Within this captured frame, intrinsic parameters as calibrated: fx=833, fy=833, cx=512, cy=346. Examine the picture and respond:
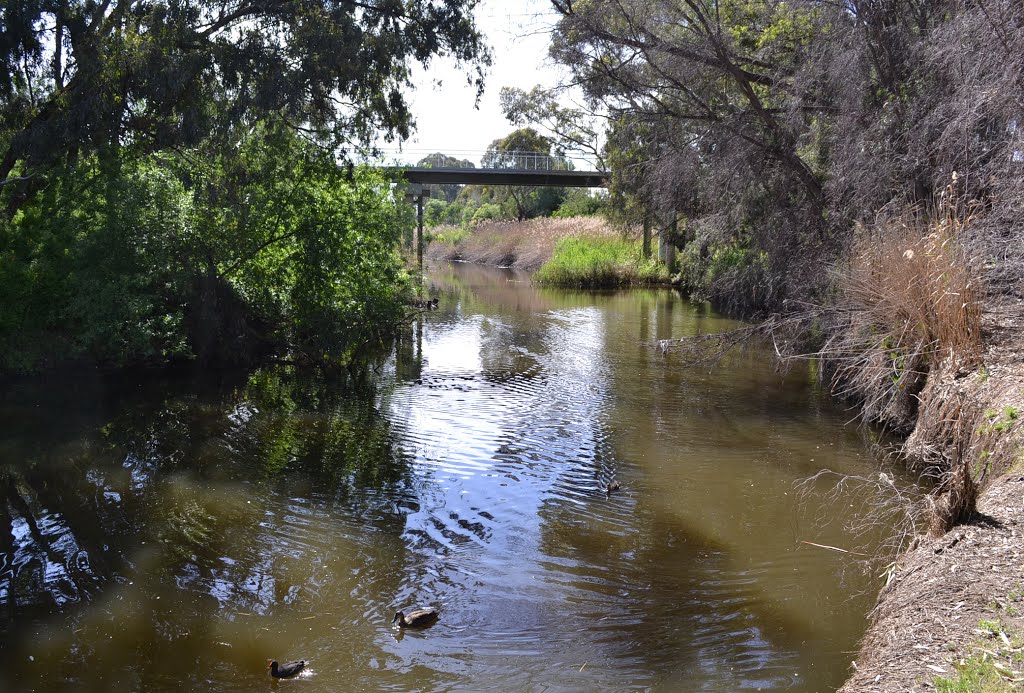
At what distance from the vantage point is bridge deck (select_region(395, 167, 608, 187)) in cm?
3662

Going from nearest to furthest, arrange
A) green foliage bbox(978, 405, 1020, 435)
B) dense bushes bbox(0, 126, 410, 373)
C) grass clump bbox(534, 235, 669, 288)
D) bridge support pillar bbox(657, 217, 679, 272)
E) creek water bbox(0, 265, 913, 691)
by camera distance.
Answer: creek water bbox(0, 265, 913, 691) < green foliage bbox(978, 405, 1020, 435) < dense bushes bbox(0, 126, 410, 373) < bridge support pillar bbox(657, 217, 679, 272) < grass clump bbox(534, 235, 669, 288)

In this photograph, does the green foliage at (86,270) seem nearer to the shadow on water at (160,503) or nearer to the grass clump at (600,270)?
the shadow on water at (160,503)

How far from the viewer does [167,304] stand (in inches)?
567

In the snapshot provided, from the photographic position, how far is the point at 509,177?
37688mm

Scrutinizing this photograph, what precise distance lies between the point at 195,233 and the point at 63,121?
252 cm

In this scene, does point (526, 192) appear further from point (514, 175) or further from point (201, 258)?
point (201, 258)

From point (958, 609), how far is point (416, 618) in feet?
11.0

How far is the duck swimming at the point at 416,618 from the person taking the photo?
5.73 meters

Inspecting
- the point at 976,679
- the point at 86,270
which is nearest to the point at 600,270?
the point at 86,270

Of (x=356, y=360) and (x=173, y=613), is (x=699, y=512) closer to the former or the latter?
(x=173, y=613)

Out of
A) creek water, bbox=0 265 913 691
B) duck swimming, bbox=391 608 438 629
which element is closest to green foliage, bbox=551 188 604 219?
creek water, bbox=0 265 913 691

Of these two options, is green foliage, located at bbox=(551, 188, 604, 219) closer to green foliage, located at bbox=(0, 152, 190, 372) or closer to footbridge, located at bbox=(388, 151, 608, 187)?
footbridge, located at bbox=(388, 151, 608, 187)

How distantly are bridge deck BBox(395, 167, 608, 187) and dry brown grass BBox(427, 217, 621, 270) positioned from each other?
2.51 m

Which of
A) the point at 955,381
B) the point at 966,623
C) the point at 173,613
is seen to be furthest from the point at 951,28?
the point at 173,613
